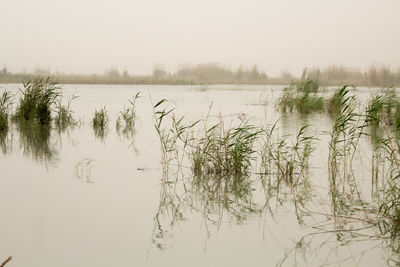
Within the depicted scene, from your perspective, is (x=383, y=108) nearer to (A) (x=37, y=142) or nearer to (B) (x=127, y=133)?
(B) (x=127, y=133)

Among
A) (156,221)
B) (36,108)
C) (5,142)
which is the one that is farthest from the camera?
(36,108)

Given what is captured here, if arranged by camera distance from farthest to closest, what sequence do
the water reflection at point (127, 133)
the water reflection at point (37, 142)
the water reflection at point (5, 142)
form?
the water reflection at point (127, 133) < the water reflection at point (5, 142) < the water reflection at point (37, 142)

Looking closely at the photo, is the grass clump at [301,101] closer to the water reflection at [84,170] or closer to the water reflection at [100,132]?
the water reflection at [100,132]

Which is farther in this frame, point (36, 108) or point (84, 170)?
point (36, 108)

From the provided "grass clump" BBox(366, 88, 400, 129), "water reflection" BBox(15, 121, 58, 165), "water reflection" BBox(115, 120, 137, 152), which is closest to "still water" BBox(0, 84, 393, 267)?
"water reflection" BBox(15, 121, 58, 165)

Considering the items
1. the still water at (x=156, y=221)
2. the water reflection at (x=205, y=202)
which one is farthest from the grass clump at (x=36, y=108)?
the water reflection at (x=205, y=202)

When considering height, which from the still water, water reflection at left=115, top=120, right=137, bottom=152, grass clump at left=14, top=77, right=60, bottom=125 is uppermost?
grass clump at left=14, top=77, right=60, bottom=125

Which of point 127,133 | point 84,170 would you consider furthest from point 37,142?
point 84,170

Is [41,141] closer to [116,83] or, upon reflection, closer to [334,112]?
[334,112]

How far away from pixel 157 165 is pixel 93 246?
9.97ft

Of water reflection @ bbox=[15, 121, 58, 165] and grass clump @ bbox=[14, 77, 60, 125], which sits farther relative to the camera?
grass clump @ bbox=[14, 77, 60, 125]

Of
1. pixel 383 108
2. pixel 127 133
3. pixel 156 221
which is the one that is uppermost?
pixel 383 108

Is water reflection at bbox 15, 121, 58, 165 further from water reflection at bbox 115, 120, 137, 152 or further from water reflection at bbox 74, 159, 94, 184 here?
water reflection at bbox 115, 120, 137, 152

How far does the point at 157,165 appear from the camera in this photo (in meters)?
6.22
